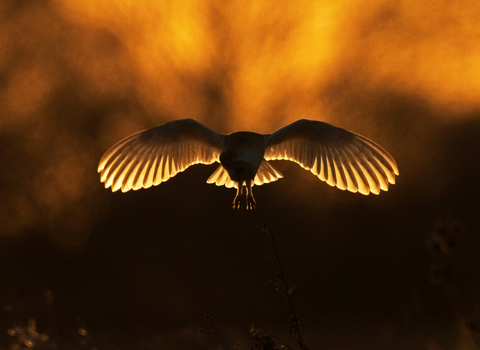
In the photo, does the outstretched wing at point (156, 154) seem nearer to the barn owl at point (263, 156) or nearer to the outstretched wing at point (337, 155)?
the barn owl at point (263, 156)

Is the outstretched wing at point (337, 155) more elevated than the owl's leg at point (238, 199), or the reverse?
the outstretched wing at point (337, 155)

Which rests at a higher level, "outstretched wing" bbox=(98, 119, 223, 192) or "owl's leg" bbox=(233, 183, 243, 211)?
"outstretched wing" bbox=(98, 119, 223, 192)

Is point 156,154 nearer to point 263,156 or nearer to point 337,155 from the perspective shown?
point 263,156

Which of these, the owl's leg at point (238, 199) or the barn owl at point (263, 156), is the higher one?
the barn owl at point (263, 156)

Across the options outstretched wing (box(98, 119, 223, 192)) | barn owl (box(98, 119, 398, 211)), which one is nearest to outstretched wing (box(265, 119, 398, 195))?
barn owl (box(98, 119, 398, 211))

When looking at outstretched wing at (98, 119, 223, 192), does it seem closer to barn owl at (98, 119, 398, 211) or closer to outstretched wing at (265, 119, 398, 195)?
barn owl at (98, 119, 398, 211)

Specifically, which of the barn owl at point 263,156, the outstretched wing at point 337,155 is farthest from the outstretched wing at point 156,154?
the outstretched wing at point 337,155

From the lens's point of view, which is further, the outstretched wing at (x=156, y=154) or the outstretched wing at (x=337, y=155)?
the outstretched wing at (x=156, y=154)

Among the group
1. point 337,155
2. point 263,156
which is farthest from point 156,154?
point 337,155
